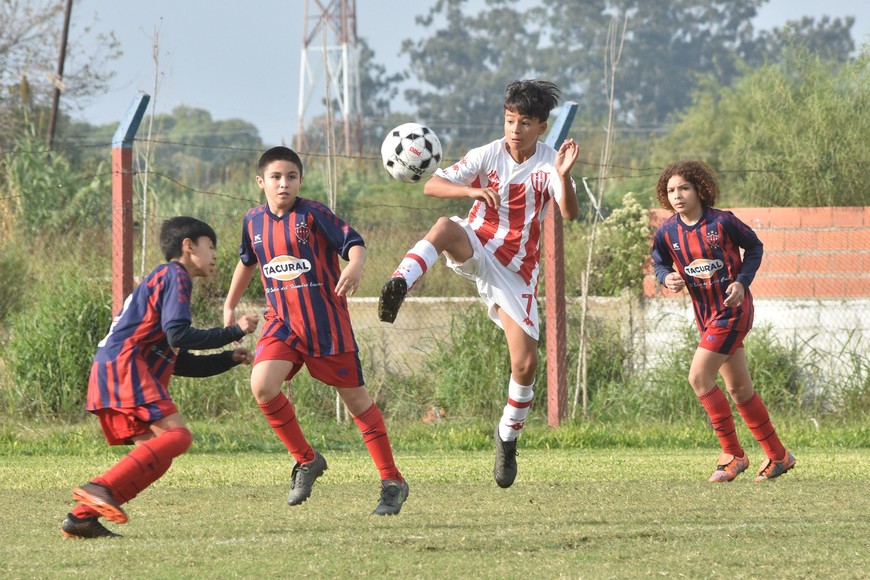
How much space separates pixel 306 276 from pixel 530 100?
167cm

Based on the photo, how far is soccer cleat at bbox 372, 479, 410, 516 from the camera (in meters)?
6.15

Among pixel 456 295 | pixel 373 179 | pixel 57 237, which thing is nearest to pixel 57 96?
pixel 373 179

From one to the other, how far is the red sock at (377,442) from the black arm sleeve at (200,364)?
0.88m

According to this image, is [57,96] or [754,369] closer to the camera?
[754,369]

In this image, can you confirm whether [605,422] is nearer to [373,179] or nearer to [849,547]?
[849,547]

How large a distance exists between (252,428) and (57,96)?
62.3 ft

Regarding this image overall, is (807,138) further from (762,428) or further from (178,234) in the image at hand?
(178,234)

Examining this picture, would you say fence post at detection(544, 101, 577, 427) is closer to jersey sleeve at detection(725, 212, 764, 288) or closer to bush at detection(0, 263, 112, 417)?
jersey sleeve at detection(725, 212, 764, 288)

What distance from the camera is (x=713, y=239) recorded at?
748cm

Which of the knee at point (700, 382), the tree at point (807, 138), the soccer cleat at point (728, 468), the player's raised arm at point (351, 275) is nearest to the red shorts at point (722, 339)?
the knee at point (700, 382)

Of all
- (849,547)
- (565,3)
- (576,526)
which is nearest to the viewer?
(849,547)

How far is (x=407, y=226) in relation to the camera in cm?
1330

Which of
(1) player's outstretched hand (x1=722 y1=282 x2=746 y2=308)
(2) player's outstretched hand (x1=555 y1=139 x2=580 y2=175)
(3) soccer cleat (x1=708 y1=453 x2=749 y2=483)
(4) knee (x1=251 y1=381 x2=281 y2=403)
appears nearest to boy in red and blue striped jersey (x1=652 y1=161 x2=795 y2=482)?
(3) soccer cleat (x1=708 y1=453 x2=749 y2=483)

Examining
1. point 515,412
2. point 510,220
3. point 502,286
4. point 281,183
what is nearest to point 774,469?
point 515,412
